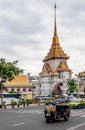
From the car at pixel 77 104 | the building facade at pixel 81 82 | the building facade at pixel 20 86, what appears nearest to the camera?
the car at pixel 77 104

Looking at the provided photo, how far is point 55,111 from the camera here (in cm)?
2414

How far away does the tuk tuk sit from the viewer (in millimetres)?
23891

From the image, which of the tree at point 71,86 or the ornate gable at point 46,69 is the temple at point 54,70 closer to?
the ornate gable at point 46,69

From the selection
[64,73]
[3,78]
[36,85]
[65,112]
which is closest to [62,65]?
[64,73]

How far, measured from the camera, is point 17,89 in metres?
119

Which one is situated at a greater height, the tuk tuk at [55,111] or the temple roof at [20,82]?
the temple roof at [20,82]

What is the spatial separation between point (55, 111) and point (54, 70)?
9848cm

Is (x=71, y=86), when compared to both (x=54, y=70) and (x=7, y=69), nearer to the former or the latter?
(x=54, y=70)

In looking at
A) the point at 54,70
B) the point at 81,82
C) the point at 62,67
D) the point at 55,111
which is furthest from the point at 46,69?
the point at 55,111

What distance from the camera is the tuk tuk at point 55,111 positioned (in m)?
23.9

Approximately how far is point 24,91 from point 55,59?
50.1 feet

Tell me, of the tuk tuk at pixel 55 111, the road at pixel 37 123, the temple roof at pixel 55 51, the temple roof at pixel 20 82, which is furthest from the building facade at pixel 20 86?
the tuk tuk at pixel 55 111

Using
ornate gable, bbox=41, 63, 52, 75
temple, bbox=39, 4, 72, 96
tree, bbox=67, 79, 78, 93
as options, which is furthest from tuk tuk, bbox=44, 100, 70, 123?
ornate gable, bbox=41, 63, 52, 75

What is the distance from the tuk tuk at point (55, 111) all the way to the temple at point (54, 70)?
94823 millimetres
